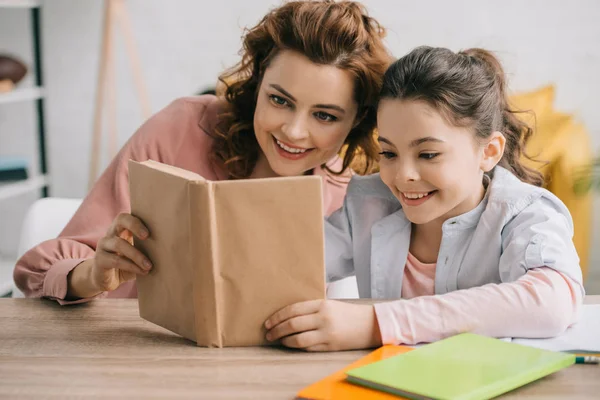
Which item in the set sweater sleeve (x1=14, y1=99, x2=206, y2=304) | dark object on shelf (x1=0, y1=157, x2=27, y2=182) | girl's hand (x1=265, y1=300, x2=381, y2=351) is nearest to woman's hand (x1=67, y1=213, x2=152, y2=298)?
sweater sleeve (x1=14, y1=99, x2=206, y2=304)

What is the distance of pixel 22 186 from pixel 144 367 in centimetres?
292

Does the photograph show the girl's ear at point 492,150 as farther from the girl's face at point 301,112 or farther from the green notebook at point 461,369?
the green notebook at point 461,369

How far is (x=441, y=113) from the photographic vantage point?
4.41 ft

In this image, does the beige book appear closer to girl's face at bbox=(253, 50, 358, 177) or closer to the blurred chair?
girl's face at bbox=(253, 50, 358, 177)

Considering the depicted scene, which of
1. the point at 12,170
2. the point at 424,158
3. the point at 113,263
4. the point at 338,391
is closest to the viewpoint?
the point at 338,391

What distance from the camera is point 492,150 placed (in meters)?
1.43

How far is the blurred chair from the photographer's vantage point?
1.75 m

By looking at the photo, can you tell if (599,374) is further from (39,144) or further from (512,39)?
(39,144)

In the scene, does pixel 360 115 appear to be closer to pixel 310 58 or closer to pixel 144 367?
pixel 310 58

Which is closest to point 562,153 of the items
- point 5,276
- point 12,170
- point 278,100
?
point 278,100

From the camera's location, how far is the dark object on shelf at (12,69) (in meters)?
3.52

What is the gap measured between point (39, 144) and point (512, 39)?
7.83 feet

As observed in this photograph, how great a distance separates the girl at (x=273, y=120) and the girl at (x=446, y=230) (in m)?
0.15

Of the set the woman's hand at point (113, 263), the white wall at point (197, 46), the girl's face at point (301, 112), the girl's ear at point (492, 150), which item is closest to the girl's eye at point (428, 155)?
the girl's ear at point (492, 150)
